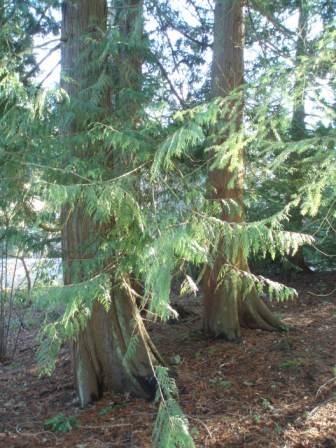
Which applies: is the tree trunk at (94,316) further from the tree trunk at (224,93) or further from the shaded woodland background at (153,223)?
the tree trunk at (224,93)

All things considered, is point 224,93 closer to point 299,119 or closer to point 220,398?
point 299,119

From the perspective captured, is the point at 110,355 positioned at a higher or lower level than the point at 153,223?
lower

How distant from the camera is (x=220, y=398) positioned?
525cm

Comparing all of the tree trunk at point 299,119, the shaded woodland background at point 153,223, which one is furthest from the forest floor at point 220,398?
the tree trunk at point 299,119

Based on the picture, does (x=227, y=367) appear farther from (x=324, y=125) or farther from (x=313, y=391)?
(x=324, y=125)

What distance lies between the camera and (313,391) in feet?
17.1

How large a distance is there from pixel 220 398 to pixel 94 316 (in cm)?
172

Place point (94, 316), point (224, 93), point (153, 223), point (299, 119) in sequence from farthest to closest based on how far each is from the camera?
point (299, 119) < point (224, 93) < point (94, 316) < point (153, 223)

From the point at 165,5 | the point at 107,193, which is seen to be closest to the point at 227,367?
the point at 107,193

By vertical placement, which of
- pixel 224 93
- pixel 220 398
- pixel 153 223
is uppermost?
pixel 224 93

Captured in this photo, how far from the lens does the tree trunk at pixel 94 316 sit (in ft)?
16.4

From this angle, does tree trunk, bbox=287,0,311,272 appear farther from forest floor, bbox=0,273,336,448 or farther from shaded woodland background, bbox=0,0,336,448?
forest floor, bbox=0,273,336,448

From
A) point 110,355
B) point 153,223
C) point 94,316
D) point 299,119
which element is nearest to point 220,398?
point 110,355

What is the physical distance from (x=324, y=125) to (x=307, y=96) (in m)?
2.53
